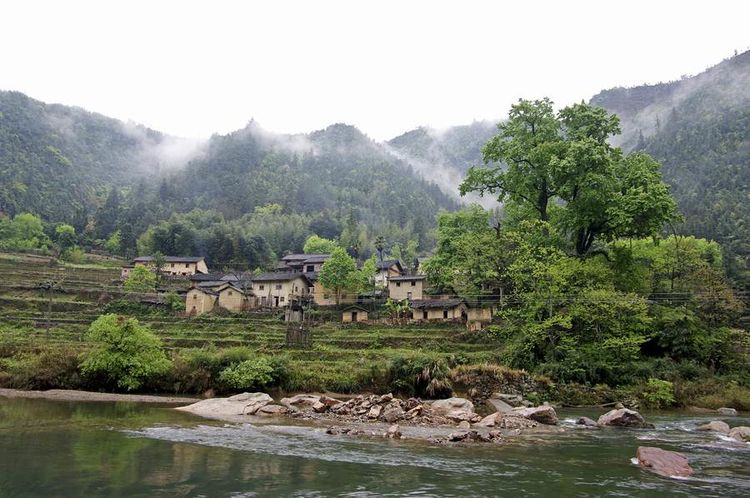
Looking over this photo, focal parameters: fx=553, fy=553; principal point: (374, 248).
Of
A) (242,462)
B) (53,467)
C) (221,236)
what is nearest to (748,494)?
(242,462)

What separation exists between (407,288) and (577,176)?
33.8 metres

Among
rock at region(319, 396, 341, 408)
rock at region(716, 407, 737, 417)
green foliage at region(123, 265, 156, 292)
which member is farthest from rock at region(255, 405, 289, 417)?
green foliage at region(123, 265, 156, 292)

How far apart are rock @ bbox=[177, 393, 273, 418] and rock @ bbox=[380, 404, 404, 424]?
7.17m

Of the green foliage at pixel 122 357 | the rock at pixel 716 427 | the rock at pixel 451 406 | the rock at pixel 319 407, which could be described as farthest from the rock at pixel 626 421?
the green foliage at pixel 122 357

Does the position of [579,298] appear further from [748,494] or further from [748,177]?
[748,177]

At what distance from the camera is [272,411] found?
30.5m

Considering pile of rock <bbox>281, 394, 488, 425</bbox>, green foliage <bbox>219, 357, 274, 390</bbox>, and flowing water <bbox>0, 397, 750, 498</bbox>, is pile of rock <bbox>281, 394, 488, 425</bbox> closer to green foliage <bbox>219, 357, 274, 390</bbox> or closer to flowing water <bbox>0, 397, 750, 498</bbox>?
green foliage <bbox>219, 357, 274, 390</bbox>

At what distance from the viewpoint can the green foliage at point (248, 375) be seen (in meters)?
36.6

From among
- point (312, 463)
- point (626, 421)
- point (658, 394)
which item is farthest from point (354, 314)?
point (312, 463)

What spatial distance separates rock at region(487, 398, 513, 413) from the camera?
3334 centimetres

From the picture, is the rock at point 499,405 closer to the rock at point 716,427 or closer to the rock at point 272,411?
the rock at point 716,427

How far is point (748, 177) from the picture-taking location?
124m

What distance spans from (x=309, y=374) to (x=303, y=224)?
4562 inches

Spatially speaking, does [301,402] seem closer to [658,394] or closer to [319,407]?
[319,407]
